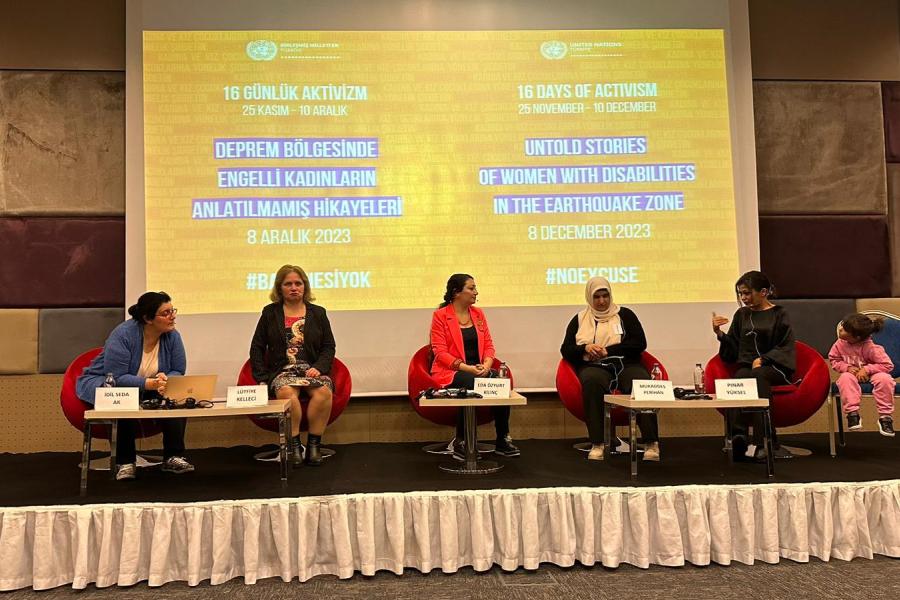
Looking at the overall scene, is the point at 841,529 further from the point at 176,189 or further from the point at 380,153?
the point at 176,189

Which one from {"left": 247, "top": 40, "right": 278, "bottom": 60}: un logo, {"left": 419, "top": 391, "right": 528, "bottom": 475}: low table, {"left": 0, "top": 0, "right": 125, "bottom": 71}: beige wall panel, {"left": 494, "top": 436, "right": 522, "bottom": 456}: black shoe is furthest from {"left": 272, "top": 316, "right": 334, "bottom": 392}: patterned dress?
{"left": 0, "top": 0, "right": 125, "bottom": 71}: beige wall panel

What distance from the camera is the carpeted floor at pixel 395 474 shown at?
2844mm

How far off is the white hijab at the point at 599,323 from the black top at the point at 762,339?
1.99ft

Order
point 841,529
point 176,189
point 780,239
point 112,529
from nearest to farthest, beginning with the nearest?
point 112,529 → point 841,529 → point 176,189 → point 780,239

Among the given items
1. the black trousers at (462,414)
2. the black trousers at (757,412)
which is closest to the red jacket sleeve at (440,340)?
the black trousers at (462,414)

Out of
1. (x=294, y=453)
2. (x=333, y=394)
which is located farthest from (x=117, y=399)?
(x=333, y=394)

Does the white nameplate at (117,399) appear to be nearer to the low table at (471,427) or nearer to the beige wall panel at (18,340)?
the low table at (471,427)

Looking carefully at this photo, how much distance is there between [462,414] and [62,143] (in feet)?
10.6

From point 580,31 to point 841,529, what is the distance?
339 cm

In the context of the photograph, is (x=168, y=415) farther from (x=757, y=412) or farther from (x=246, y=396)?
(x=757, y=412)

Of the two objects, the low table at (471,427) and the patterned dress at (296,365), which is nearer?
the low table at (471,427)

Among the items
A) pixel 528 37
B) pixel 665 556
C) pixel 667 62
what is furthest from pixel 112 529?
pixel 667 62

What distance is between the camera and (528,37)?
4.43 meters

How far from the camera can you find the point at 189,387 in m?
3.08
